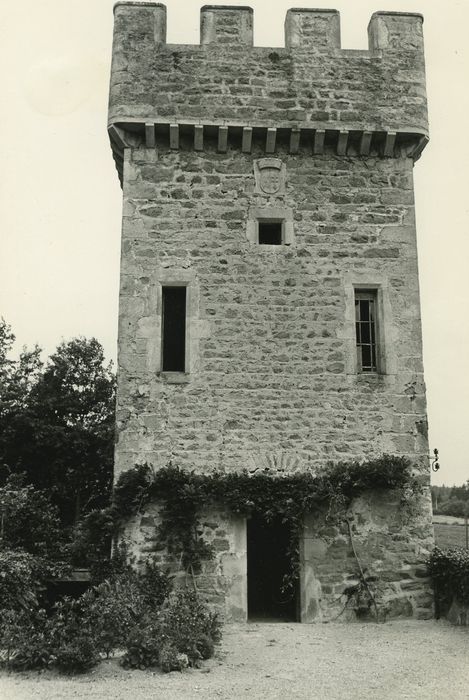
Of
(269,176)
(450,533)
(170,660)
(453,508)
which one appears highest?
(269,176)

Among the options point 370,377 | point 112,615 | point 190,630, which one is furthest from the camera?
point 370,377

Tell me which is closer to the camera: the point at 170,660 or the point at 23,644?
the point at 170,660

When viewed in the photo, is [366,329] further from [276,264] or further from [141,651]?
[141,651]

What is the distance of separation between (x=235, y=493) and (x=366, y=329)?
2991mm

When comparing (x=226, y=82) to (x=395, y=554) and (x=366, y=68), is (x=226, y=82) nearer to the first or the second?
(x=366, y=68)

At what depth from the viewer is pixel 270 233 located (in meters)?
10.7

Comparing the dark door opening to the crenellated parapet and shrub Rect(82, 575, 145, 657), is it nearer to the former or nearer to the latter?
shrub Rect(82, 575, 145, 657)

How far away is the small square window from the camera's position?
34.9ft

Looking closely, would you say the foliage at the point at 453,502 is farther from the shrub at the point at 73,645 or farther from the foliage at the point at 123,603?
the shrub at the point at 73,645

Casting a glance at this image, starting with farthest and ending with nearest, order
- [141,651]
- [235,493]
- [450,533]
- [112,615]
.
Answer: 1. [450,533]
2. [235,493]
3. [112,615]
4. [141,651]

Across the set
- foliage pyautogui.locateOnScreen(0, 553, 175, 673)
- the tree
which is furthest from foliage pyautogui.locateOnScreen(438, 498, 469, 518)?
foliage pyautogui.locateOnScreen(0, 553, 175, 673)

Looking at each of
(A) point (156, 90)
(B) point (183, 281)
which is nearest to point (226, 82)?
(A) point (156, 90)

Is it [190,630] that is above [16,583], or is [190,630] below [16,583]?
below

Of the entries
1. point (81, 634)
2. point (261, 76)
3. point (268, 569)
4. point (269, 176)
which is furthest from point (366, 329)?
point (81, 634)
